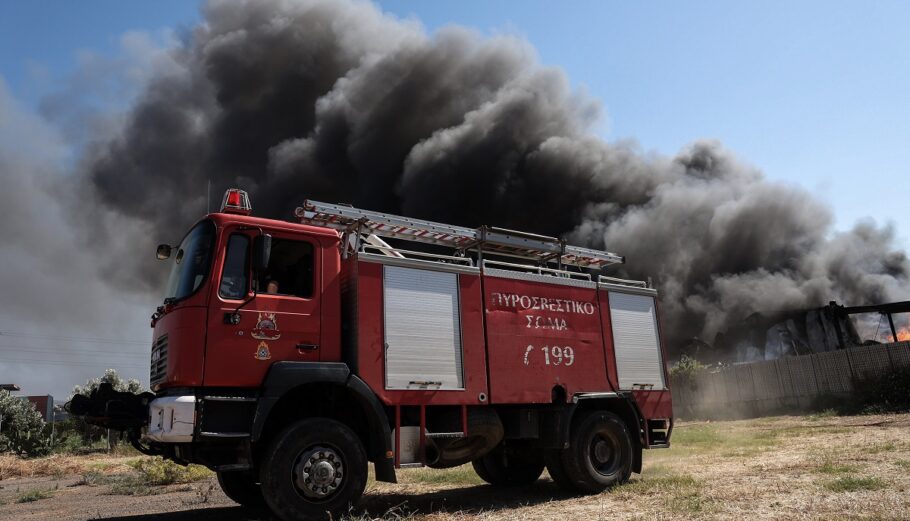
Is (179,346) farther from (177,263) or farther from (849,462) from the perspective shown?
(849,462)

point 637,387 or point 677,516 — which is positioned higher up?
point 637,387

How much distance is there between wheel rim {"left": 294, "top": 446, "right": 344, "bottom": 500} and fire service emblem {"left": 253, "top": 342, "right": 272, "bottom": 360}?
0.99m

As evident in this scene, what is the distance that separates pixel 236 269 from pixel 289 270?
22.3 inches

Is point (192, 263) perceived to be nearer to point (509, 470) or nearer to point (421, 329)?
point (421, 329)

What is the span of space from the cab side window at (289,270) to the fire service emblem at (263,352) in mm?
552

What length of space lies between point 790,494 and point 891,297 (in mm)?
34985

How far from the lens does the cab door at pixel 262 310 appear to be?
234 inches

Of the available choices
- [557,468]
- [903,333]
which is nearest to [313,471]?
[557,468]

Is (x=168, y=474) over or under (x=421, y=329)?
under

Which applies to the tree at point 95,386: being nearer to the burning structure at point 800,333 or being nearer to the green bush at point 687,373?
the green bush at point 687,373

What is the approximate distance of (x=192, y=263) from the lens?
634cm

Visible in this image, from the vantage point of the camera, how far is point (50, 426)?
25047 mm

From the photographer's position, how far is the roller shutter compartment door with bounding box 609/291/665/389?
877cm

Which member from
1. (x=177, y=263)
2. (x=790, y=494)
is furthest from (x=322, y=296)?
(x=790, y=494)
